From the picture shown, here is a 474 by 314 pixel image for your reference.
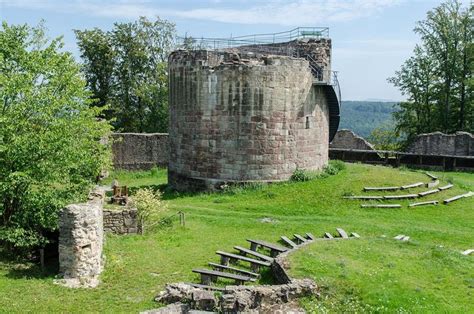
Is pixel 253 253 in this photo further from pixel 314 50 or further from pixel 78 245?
pixel 314 50

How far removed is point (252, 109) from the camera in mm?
22562

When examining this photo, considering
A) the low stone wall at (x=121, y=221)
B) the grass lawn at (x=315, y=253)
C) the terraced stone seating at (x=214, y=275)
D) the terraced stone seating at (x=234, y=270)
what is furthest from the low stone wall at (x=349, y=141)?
the terraced stone seating at (x=214, y=275)

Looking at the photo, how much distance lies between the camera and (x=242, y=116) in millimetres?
22609

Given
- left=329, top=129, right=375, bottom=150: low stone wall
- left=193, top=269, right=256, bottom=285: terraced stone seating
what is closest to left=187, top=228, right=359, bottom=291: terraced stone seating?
left=193, top=269, right=256, bottom=285: terraced stone seating

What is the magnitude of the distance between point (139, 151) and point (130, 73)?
39.8ft

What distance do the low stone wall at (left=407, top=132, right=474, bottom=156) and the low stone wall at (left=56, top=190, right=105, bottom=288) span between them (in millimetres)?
24180

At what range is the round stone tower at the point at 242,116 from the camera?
22.6m

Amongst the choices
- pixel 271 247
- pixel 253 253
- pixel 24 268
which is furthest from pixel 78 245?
pixel 271 247

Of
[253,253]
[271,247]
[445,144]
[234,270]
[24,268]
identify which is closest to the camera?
[24,268]

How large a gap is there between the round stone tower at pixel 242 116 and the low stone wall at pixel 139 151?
861cm

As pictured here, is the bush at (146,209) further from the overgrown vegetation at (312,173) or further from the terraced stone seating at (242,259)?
the overgrown vegetation at (312,173)

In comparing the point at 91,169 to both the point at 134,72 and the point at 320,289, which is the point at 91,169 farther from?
the point at 134,72

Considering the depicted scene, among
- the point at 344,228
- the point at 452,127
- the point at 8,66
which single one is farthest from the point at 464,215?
the point at 452,127

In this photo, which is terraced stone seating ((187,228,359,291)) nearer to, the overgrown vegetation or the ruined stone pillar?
the ruined stone pillar
